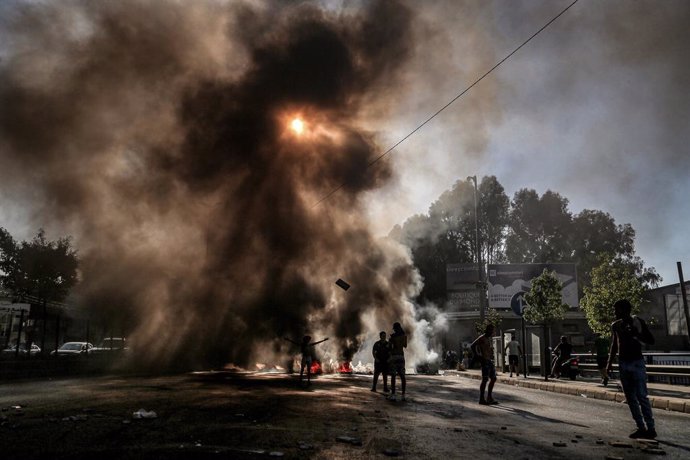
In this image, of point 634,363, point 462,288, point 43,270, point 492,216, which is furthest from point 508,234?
point 634,363

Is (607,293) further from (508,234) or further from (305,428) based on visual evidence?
(508,234)

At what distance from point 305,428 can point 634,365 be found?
14.5 ft

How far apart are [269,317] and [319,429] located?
58.6ft

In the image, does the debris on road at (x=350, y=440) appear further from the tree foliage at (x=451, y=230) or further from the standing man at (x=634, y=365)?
the tree foliage at (x=451, y=230)

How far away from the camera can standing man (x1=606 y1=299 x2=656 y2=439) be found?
6.26 metres

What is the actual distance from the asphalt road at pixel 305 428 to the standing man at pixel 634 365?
1.05 ft

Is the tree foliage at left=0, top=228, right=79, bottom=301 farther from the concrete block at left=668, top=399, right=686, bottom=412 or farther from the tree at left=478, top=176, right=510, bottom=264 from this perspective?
the tree at left=478, top=176, right=510, bottom=264

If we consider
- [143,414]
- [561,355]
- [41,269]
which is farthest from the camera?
[41,269]

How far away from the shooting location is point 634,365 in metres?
6.46

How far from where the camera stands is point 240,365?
2394 cm

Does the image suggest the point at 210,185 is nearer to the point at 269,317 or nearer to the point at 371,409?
the point at 269,317

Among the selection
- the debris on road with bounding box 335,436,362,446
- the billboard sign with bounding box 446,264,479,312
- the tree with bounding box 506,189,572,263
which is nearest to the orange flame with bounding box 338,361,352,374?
the debris on road with bounding box 335,436,362,446

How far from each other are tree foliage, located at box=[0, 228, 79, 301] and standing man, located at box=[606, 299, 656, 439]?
1382 inches

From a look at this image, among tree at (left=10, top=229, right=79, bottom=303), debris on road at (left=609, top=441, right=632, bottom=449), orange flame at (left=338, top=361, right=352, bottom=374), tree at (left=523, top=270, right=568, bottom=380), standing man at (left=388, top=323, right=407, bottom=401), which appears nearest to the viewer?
debris on road at (left=609, top=441, right=632, bottom=449)
